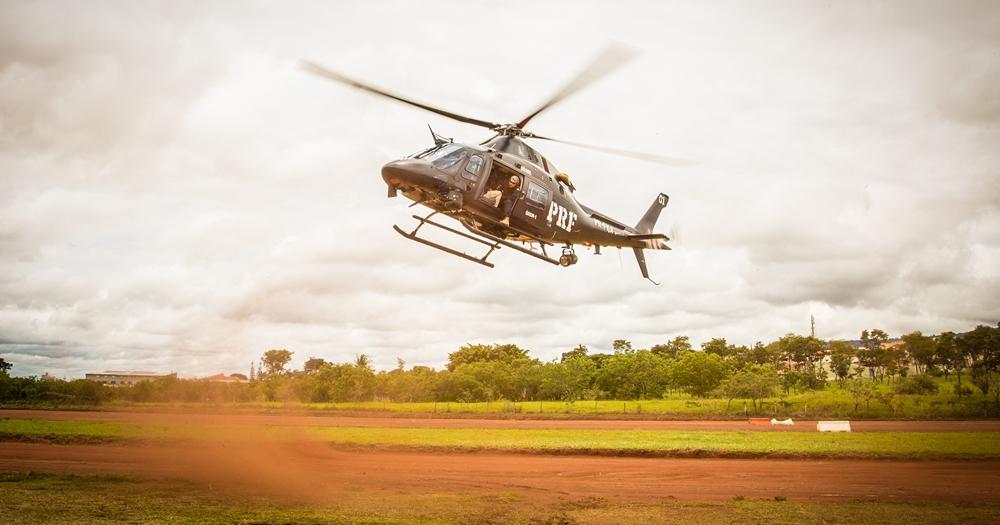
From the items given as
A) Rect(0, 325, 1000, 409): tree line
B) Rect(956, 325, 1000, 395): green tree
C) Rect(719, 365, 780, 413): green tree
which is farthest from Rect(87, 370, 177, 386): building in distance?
Rect(956, 325, 1000, 395): green tree

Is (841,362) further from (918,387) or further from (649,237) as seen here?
(649,237)

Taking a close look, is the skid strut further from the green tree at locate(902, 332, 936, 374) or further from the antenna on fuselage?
the green tree at locate(902, 332, 936, 374)

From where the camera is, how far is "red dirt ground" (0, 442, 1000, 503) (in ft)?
70.5

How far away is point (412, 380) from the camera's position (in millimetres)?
85438

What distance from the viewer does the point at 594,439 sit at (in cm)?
3616

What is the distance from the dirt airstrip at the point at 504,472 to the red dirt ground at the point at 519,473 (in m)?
0.04

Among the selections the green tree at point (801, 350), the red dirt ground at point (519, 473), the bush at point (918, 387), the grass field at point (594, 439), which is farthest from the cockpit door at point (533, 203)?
the green tree at point (801, 350)

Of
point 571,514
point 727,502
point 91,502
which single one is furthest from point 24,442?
point 727,502

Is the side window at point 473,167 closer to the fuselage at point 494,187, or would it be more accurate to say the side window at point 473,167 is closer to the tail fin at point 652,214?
the fuselage at point 494,187

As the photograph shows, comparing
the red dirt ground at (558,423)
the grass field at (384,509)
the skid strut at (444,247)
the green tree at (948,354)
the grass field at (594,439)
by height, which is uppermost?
the skid strut at (444,247)

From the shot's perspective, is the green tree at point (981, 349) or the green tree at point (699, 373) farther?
the green tree at point (699, 373)

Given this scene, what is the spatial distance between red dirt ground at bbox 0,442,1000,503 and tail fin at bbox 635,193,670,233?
34.8 feet

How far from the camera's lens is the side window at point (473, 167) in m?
17.0

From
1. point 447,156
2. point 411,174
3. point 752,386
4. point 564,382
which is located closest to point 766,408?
point 752,386
